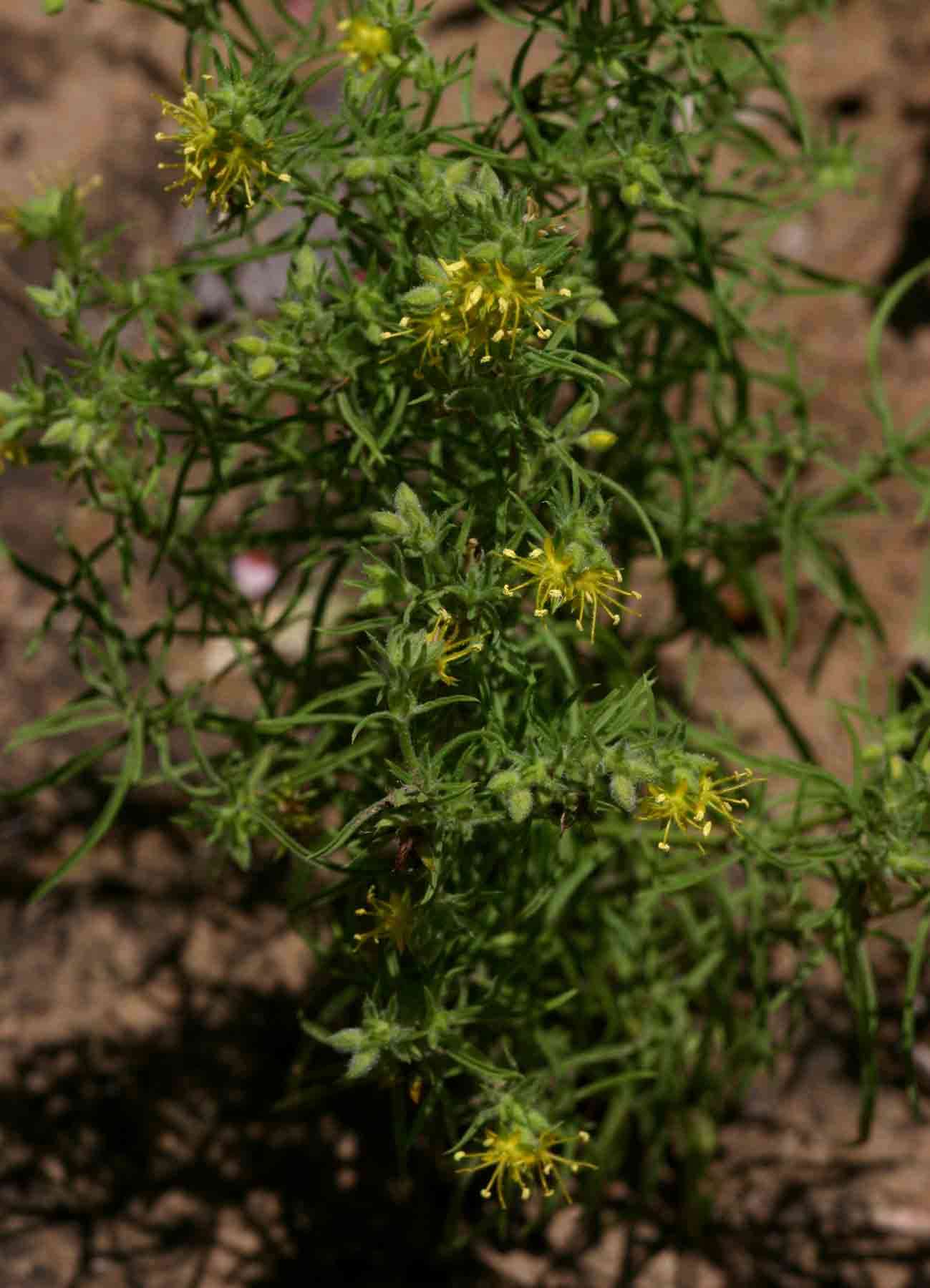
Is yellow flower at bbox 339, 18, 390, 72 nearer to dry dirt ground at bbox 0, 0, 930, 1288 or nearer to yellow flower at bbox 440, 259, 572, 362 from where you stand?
yellow flower at bbox 440, 259, 572, 362

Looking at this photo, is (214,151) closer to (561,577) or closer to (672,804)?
(561,577)

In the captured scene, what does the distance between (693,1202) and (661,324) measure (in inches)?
59.7

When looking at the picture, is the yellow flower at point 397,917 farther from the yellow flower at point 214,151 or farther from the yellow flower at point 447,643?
the yellow flower at point 214,151

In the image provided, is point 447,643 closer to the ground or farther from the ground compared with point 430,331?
closer to the ground

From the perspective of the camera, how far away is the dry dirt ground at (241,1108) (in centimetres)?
242

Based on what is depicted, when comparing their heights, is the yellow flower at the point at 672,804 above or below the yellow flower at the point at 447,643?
below

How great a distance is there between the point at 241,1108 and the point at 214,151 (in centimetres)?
181

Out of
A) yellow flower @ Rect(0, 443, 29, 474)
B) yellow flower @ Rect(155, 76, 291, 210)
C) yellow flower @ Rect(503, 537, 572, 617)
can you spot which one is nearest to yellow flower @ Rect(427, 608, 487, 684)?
yellow flower @ Rect(503, 537, 572, 617)

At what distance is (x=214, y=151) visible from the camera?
1.37 metres

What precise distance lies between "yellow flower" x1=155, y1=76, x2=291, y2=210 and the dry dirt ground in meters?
0.72

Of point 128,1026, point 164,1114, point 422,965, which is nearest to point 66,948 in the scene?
point 128,1026

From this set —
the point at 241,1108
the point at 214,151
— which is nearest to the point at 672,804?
the point at 214,151

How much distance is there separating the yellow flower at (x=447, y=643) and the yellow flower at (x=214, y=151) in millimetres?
466

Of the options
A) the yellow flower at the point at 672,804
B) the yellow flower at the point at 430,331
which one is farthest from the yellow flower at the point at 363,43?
the yellow flower at the point at 672,804
